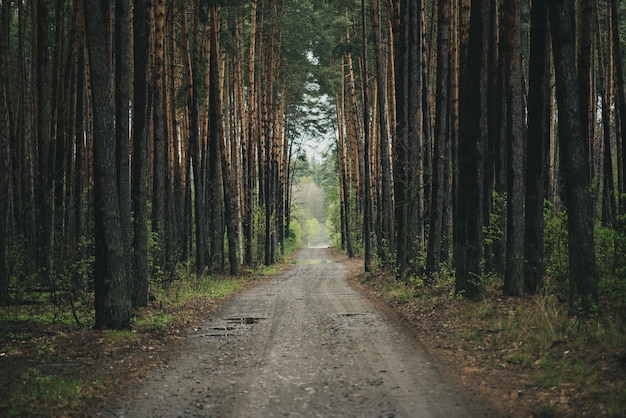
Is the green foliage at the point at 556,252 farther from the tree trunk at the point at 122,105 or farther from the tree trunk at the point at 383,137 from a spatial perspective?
the tree trunk at the point at 383,137

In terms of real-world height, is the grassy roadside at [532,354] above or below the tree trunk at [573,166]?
below

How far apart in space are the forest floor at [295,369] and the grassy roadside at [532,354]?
3cm

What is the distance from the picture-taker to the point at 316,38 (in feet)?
112

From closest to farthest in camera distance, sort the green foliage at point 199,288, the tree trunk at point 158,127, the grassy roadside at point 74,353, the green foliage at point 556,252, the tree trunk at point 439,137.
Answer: the grassy roadside at point 74,353 < the green foliage at point 556,252 < the tree trunk at point 158,127 < the tree trunk at point 439,137 < the green foliage at point 199,288

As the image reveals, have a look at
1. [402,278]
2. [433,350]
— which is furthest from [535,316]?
[402,278]

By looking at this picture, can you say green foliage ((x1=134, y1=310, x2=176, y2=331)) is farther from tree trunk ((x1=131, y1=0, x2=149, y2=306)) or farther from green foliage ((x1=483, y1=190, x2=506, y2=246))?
green foliage ((x1=483, y1=190, x2=506, y2=246))

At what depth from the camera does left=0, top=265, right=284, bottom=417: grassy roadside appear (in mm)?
5930

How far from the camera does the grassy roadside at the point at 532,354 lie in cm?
541

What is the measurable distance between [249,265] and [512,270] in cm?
1719

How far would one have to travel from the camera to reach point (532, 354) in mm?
7156

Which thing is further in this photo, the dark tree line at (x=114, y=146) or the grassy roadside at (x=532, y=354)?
the dark tree line at (x=114, y=146)

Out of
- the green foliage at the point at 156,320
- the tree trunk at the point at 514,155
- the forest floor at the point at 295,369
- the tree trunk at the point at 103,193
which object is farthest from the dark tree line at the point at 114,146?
the tree trunk at the point at 514,155

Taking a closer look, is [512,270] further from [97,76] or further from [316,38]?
[316,38]

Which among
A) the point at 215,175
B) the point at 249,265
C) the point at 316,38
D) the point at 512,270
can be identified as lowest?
the point at 249,265
